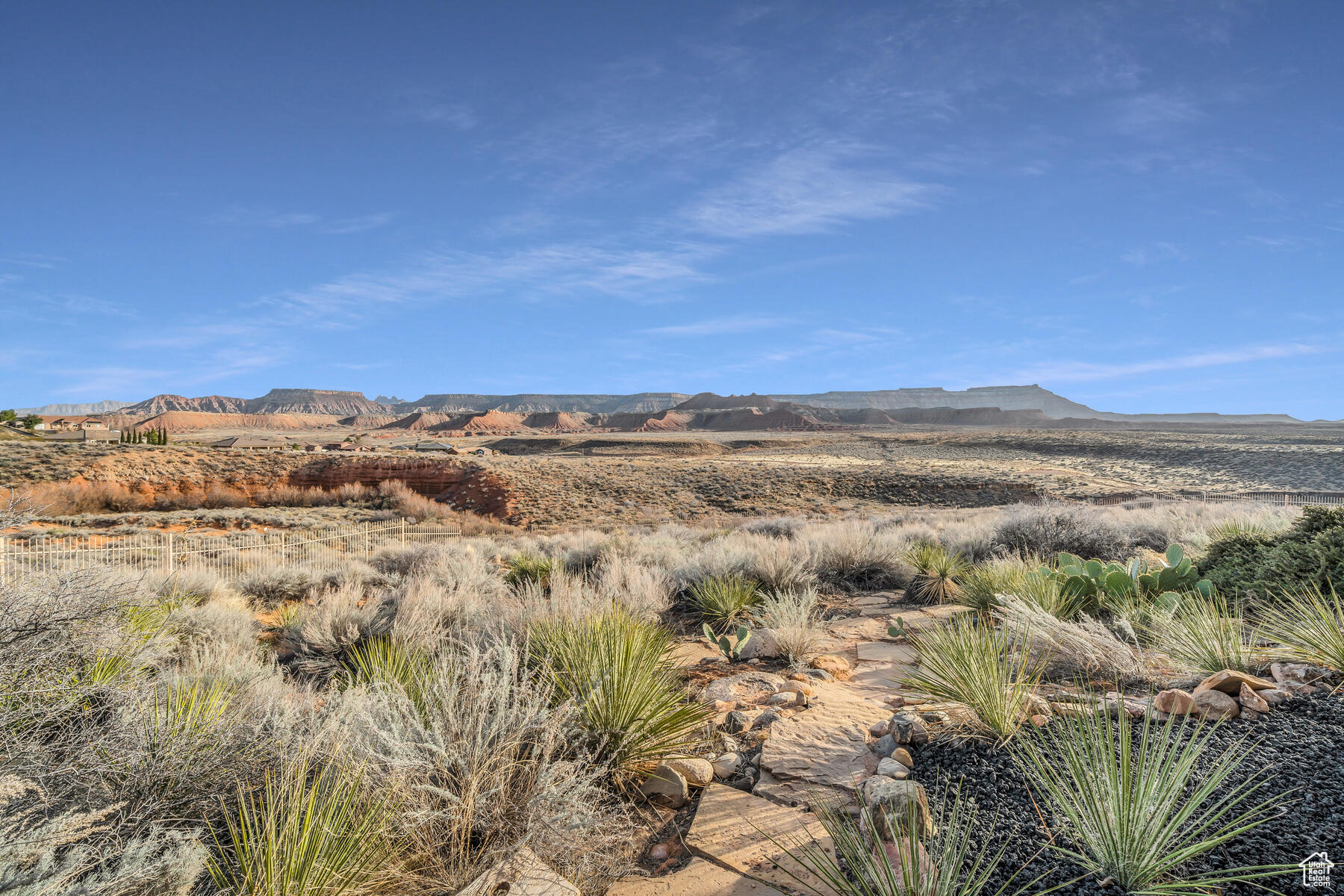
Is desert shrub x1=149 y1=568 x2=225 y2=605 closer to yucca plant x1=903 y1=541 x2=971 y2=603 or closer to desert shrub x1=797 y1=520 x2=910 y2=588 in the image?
desert shrub x1=797 y1=520 x2=910 y2=588

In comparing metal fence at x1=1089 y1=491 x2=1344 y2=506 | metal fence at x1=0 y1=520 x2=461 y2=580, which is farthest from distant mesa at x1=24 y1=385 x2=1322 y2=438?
metal fence at x1=1089 y1=491 x2=1344 y2=506

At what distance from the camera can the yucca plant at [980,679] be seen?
3.57 metres

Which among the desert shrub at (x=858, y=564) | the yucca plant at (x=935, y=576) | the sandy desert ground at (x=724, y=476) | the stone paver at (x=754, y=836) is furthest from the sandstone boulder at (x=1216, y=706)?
the sandy desert ground at (x=724, y=476)

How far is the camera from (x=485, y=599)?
7426mm

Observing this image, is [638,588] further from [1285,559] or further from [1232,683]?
[1285,559]

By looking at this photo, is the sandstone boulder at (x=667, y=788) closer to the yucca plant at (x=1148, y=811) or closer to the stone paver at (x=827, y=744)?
the stone paver at (x=827, y=744)

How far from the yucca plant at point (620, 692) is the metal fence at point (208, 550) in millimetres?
7721

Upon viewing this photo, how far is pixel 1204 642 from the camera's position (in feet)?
14.6

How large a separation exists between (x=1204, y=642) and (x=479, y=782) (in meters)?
4.54

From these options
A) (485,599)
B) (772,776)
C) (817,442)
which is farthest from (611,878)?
(817,442)

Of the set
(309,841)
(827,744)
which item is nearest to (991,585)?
(827,744)

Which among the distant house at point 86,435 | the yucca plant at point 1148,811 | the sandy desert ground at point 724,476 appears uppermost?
the distant house at point 86,435

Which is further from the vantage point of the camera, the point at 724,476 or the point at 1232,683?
the point at 724,476

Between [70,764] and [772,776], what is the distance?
3145 mm
